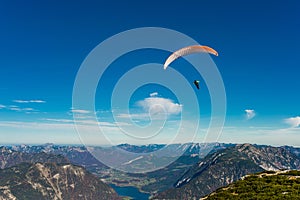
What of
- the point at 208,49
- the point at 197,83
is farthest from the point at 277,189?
the point at 208,49

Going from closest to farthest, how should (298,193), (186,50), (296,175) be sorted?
(298,193) < (186,50) < (296,175)

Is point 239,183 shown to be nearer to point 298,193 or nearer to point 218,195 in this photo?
point 218,195

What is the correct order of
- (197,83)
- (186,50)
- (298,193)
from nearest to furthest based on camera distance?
(298,193), (197,83), (186,50)

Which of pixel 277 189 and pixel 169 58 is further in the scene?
pixel 169 58

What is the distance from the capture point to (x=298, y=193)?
43.9 meters

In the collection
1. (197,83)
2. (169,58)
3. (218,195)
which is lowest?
(218,195)

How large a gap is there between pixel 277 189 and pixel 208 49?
91.0 feet

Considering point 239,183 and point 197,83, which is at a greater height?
point 197,83

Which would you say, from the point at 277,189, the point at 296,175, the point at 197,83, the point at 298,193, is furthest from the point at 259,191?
the point at 197,83

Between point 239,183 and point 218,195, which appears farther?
point 239,183

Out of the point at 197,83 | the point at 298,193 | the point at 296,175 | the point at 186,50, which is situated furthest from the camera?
the point at 296,175

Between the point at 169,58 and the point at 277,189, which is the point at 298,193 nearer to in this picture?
the point at 277,189

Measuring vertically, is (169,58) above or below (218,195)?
above

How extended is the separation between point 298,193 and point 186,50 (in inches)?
1209
